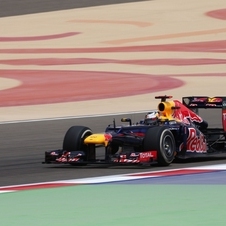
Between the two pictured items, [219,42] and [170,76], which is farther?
[219,42]

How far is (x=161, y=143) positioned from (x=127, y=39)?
24.7m

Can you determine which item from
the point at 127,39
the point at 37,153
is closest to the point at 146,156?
the point at 37,153

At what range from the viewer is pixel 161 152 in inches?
452

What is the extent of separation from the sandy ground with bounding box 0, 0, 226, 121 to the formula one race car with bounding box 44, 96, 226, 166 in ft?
22.0

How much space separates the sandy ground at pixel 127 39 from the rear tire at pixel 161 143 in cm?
742

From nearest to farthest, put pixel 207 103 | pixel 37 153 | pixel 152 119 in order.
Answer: pixel 152 119
pixel 207 103
pixel 37 153

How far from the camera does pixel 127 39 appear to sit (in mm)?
35938

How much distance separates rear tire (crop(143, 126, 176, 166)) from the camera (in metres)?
11.4

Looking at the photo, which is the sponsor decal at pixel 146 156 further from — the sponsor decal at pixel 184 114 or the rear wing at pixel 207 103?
the rear wing at pixel 207 103

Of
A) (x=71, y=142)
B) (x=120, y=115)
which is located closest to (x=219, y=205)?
(x=71, y=142)

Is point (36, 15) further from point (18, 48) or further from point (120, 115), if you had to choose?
point (120, 115)

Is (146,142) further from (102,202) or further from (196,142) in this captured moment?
(102,202)

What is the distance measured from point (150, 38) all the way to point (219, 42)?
2828 millimetres

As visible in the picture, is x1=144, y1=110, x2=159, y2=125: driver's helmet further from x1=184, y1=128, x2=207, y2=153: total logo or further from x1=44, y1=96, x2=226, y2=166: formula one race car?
x1=184, y1=128, x2=207, y2=153: total logo
